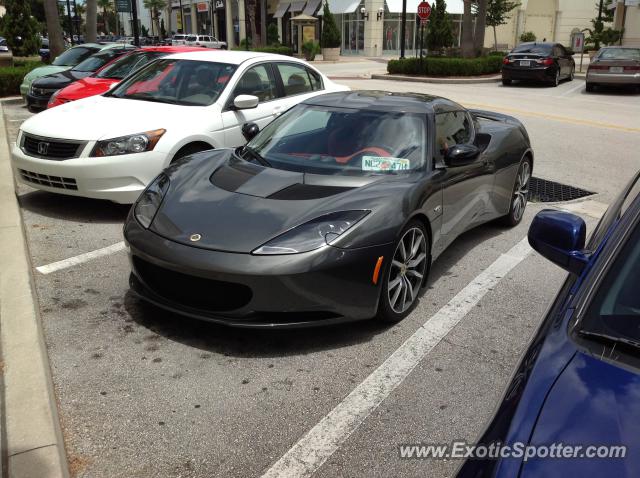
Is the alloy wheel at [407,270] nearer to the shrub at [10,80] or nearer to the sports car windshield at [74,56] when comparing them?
the sports car windshield at [74,56]

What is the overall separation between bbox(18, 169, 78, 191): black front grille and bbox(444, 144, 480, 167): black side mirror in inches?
140

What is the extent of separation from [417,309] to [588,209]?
3.70 m

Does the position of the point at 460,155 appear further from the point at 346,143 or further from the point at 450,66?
the point at 450,66

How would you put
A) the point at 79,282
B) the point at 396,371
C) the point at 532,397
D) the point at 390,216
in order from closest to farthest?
1. the point at 532,397
2. the point at 396,371
3. the point at 390,216
4. the point at 79,282

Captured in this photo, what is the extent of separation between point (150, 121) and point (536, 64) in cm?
1825

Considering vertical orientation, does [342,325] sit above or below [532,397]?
below

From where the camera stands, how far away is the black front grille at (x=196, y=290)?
3648 mm

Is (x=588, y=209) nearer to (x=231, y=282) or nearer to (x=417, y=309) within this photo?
(x=417, y=309)

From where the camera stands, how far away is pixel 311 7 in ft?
167

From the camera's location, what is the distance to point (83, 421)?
10.3 ft

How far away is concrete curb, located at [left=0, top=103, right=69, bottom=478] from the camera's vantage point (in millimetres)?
2705

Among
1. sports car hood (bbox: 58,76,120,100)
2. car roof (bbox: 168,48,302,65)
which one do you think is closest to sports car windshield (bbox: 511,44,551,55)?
sports car hood (bbox: 58,76,120,100)

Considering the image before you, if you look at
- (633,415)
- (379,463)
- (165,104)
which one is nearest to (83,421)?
(379,463)

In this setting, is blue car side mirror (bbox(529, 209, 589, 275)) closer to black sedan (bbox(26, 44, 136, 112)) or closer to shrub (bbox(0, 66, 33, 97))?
black sedan (bbox(26, 44, 136, 112))
